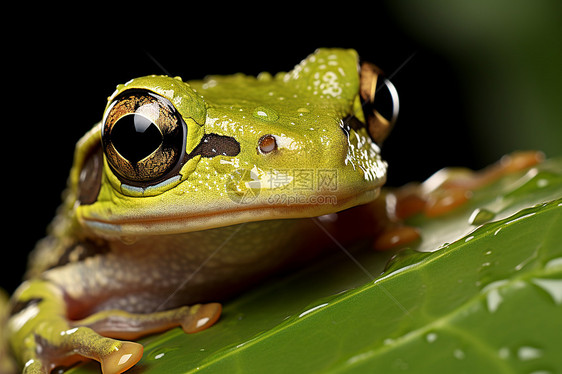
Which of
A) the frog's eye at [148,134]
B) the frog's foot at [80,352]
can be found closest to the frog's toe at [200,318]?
the frog's foot at [80,352]

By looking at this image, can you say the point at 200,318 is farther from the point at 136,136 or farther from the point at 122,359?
the point at 136,136

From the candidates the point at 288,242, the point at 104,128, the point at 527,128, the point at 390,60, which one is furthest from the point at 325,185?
the point at 390,60

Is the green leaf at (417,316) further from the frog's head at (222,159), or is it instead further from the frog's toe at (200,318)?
the frog's head at (222,159)

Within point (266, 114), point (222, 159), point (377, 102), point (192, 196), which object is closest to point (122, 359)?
point (192, 196)

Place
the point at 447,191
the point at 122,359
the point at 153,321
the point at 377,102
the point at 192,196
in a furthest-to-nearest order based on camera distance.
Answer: the point at 447,191 → the point at 377,102 → the point at 153,321 → the point at 192,196 → the point at 122,359

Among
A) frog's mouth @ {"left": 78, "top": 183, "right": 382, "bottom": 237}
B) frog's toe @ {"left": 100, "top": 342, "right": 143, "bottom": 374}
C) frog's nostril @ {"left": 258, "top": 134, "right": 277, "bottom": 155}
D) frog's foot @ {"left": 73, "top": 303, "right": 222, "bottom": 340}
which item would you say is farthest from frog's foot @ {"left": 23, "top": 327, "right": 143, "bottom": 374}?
frog's nostril @ {"left": 258, "top": 134, "right": 277, "bottom": 155}

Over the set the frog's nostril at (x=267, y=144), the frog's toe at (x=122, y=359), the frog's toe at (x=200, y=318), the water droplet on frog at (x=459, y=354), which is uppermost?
the frog's nostril at (x=267, y=144)
